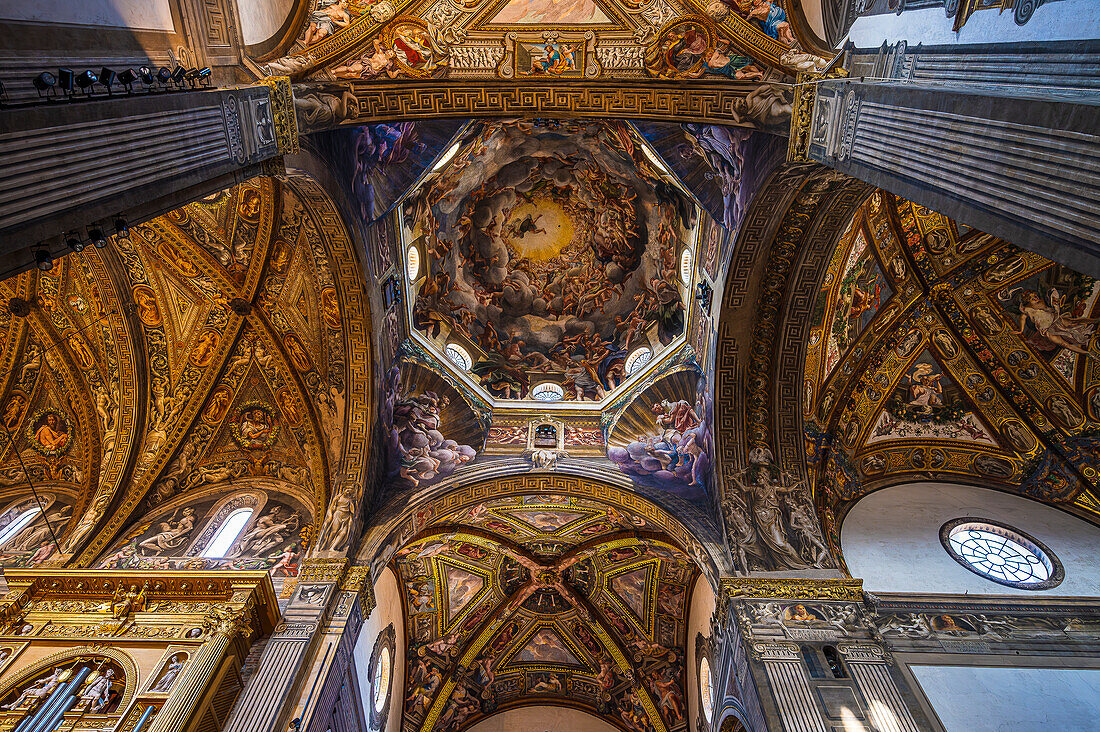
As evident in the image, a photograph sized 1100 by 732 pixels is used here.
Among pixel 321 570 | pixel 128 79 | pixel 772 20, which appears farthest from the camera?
pixel 321 570

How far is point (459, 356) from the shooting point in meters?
15.7

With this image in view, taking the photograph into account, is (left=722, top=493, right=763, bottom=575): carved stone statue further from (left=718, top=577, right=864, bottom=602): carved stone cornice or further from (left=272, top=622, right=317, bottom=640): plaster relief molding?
(left=272, top=622, right=317, bottom=640): plaster relief molding

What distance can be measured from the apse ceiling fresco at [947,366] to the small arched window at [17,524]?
620 inches

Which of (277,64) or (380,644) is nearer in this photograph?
(277,64)

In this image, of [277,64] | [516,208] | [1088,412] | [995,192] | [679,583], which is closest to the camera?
[995,192]

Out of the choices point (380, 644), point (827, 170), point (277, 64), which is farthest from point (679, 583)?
point (277, 64)

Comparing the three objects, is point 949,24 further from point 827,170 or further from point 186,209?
point 186,209

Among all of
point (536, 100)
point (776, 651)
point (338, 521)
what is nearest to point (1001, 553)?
point (776, 651)

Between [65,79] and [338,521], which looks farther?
[338,521]

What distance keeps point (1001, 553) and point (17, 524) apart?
747 inches

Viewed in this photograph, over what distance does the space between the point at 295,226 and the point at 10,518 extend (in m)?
8.40

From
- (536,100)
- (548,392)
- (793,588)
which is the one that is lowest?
(793,588)

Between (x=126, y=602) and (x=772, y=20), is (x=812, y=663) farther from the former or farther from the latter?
(x=126, y=602)

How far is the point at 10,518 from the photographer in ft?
39.2
